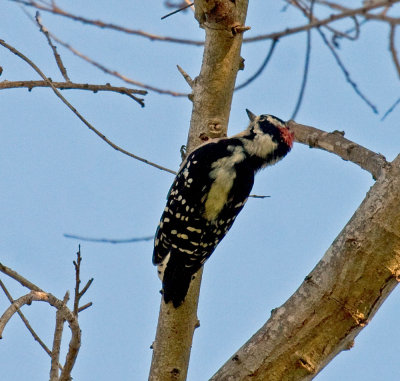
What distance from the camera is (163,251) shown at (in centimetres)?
483

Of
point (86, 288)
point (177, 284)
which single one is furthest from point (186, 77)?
point (86, 288)

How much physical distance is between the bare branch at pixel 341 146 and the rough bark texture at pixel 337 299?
0.85ft

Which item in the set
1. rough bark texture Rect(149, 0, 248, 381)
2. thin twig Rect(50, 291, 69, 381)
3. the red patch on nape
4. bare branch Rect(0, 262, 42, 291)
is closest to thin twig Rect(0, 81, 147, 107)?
rough bark texture Rect(149, 0, 248, 381)

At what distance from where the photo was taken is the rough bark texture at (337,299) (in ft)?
9.64

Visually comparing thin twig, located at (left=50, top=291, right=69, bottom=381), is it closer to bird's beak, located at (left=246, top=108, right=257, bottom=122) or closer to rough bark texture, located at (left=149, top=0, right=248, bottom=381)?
rough bark texture, located at (left=149, top=0, right=248, bottom=381)

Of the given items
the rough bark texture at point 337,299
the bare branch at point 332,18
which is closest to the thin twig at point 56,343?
the rough bark texture at point 337,299

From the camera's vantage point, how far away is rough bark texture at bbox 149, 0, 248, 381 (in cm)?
388

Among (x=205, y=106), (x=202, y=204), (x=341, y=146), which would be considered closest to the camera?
(x=341, y=146)

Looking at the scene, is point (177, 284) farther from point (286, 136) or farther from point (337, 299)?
point (286, 136)

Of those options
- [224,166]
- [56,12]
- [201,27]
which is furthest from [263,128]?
[56,12]

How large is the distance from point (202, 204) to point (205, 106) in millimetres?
732

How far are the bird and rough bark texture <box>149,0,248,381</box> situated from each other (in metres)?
0.14

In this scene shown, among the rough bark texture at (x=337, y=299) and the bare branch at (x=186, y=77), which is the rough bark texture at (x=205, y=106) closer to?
the bare branch at (x=186, y=77)

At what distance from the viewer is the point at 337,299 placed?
2953 millimetres
